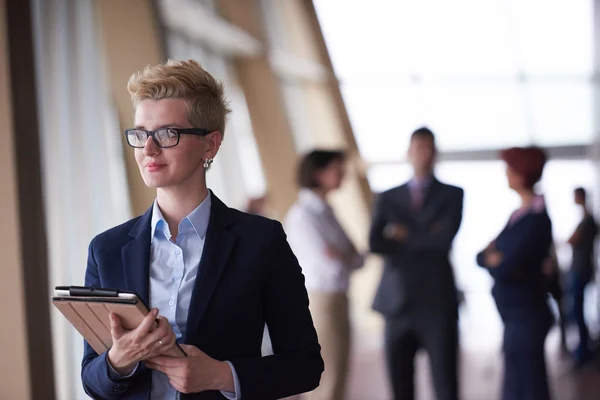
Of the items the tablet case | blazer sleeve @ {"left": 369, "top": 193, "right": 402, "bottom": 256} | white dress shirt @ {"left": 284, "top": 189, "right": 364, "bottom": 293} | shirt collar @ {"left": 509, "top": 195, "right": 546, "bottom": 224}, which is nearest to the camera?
the tablet case

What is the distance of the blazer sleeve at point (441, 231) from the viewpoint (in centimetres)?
448

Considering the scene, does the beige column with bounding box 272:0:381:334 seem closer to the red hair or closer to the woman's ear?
the red hair

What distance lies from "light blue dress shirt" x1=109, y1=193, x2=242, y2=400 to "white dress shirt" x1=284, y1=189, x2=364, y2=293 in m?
2.88

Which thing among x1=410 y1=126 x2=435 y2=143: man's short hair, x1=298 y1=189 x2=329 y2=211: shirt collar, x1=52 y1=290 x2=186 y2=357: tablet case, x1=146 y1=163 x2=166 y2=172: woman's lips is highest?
x1=410 y1=126 x2=435 y2=143: man's short hair

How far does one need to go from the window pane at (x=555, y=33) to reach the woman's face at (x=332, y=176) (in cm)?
157

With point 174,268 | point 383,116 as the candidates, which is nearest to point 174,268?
point 174,268

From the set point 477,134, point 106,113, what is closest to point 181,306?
point 106,113

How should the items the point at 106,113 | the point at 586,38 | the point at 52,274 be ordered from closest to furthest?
1. the point at 52,274
2. the point at 106,113
3. the point at 586,38

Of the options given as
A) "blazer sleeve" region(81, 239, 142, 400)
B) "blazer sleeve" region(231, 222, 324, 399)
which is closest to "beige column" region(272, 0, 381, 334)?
"blazer sleeve" region(231, 222, 324, 399)

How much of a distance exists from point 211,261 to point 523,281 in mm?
2951

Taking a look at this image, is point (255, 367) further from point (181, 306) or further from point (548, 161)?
point (548, 161)

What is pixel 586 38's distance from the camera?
5145mm

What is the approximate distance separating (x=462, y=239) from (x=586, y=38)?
69.0 inches

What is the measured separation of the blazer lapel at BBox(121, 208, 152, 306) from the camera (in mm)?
1437
